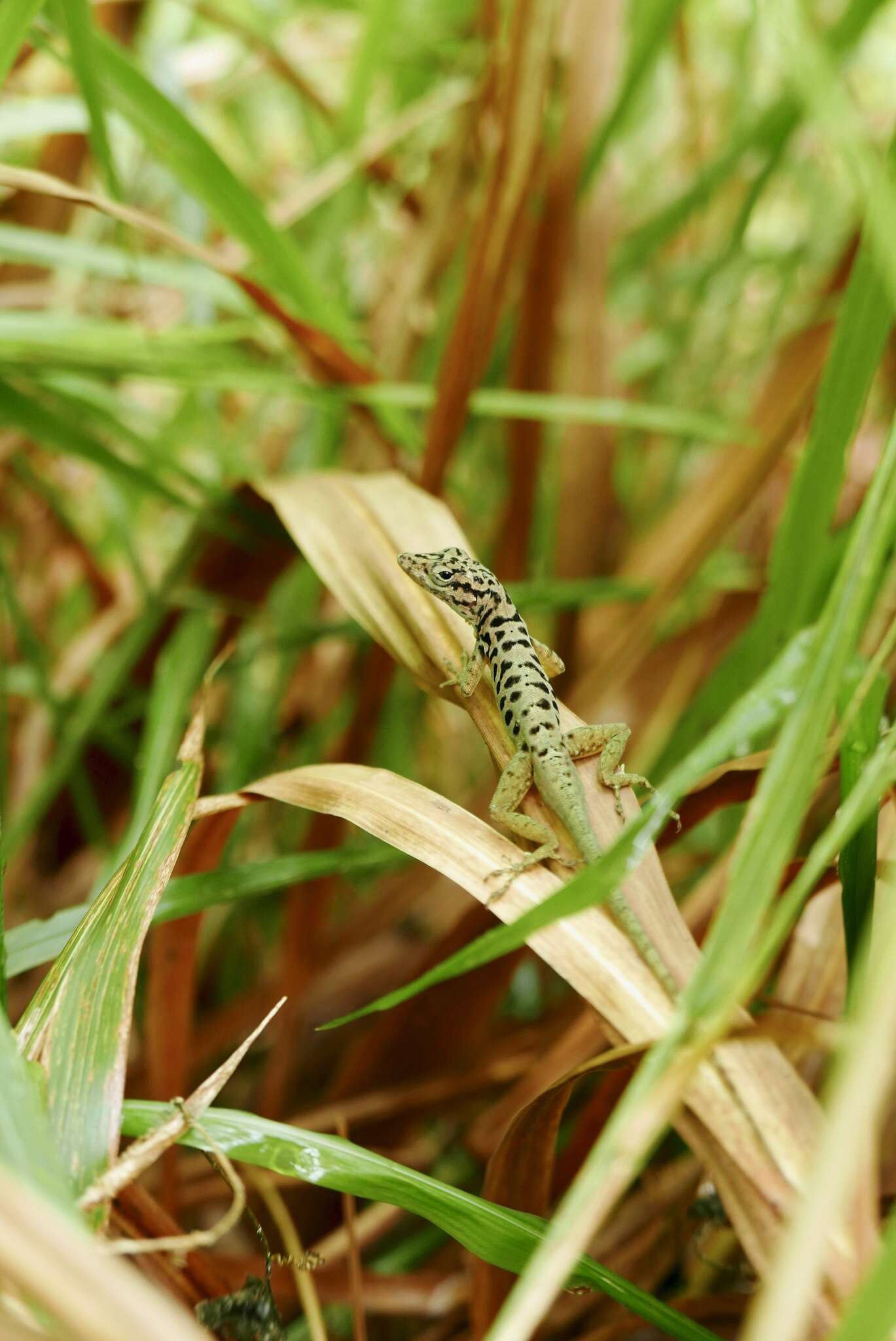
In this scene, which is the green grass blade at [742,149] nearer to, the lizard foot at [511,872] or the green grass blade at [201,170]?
the green grass blade at [201,170]

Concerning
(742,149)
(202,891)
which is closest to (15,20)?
(202,891)

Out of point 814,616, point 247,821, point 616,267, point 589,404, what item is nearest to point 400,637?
point 814,616

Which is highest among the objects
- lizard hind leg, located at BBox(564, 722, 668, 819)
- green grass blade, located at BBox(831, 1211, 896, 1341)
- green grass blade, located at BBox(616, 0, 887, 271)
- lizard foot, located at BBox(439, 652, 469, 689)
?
green grass blade, located at BBox(616, 0, 887, 271)

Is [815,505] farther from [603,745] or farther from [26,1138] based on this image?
[26,1138]

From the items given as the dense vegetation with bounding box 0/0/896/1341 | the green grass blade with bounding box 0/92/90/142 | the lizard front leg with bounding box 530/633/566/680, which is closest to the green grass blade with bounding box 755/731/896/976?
the dense vegetation with bounding box 0/0/896/1341

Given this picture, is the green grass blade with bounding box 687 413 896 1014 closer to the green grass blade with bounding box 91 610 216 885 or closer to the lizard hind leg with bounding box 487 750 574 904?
the lizard hind leg with bounding box 487 750 574 904

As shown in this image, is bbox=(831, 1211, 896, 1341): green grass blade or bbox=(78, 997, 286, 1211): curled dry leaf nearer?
bbox=(831, 1211, 896, 1341): green grass blade

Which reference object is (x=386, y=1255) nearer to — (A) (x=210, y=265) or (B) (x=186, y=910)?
(B) (x=186, y=910)
